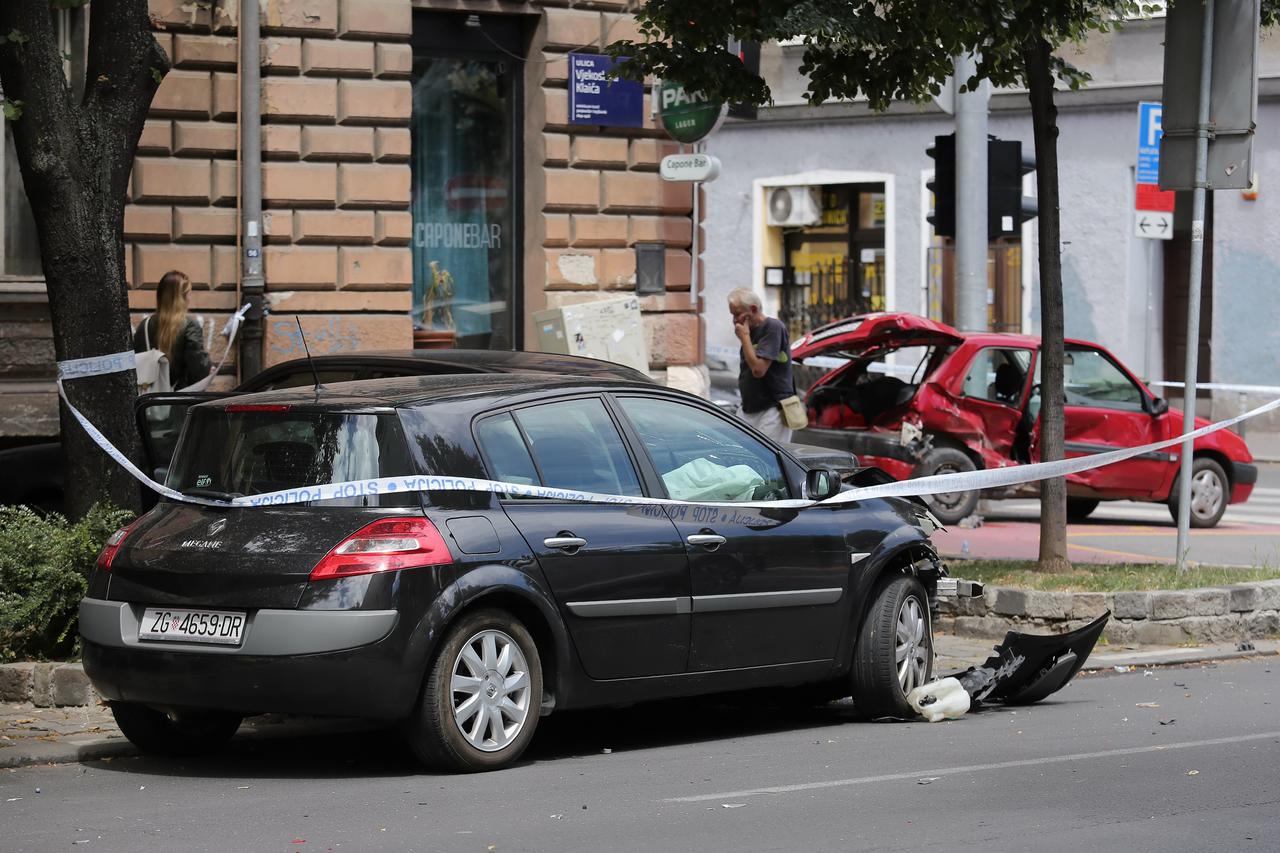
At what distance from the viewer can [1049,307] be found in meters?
12.2

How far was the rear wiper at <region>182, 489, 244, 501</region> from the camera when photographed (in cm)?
757

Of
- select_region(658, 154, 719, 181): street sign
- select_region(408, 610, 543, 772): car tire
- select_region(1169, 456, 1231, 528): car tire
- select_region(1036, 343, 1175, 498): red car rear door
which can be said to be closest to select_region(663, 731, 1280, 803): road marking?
select_region(408, 610, 543, 772): car tire

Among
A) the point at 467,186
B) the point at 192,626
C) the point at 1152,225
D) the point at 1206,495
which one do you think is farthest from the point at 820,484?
the point at 1152,225

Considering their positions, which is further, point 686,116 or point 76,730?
point 686,116

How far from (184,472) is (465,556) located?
131 cm

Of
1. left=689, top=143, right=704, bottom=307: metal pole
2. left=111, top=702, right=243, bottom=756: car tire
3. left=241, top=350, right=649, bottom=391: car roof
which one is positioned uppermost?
left=689, top=143, right=704, bottom=307: metal pole

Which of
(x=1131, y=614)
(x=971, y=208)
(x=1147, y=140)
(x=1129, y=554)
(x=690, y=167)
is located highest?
(x=1147, y=140)

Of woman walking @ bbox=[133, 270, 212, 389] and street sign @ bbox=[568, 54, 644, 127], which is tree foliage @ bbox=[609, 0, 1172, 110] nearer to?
woman walking @ bbox=[133, 270, 212, 389]

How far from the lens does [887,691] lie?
880 centimetres

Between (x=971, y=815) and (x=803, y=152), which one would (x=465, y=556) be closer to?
(x=971, y=815)

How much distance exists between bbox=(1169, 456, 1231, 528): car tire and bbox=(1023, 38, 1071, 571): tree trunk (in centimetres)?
579

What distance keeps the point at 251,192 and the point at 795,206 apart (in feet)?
51.6

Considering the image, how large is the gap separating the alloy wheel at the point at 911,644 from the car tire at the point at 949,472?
634 centimetres

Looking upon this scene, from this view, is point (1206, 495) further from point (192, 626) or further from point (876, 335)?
point (192, 626)
